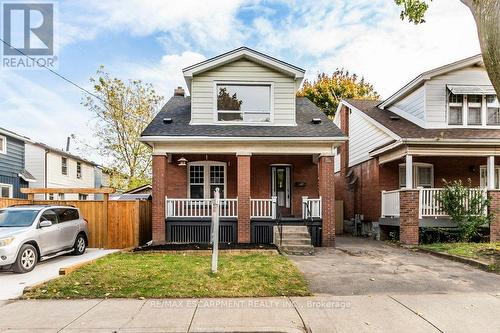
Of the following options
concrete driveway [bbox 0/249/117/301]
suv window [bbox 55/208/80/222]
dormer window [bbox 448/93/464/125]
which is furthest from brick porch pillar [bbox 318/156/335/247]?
suv window [bbox 55/208/80/222]

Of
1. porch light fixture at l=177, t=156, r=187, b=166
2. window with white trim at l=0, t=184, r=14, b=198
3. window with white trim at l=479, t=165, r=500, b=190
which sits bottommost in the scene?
window with white trim at l=0, t=184, r=14, b=198

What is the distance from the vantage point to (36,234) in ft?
29.5

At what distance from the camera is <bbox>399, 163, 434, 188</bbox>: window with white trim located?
15242mm

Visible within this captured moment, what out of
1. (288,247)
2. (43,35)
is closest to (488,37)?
(288,247)

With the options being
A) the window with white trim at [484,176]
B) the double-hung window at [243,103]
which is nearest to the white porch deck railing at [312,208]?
the double-hung window at [243,103]

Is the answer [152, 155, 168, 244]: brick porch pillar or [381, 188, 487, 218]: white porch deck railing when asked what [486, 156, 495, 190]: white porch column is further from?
[152, 155, 168, 244]: brick porch pillar

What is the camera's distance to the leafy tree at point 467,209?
1241 cm

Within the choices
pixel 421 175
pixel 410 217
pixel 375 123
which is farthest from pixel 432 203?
pixel 375 123

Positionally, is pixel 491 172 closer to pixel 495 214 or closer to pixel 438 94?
pixel 495 214

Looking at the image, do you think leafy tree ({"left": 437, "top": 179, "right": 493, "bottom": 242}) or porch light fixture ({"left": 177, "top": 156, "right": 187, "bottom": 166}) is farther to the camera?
porch light fixture ({"left": 177, "top": 156, "right": 187, "bottom": 166})

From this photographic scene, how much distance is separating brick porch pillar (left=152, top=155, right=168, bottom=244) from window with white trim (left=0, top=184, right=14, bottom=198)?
939 centimetres

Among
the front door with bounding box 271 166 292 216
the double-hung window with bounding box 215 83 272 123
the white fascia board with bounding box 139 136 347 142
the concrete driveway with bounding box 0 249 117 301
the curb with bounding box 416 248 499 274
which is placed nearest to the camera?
the concrete driveway with bounding box 0 249 117 301

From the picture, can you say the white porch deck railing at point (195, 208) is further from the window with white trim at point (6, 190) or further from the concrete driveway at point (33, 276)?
the window with white trim at point (6, 190)

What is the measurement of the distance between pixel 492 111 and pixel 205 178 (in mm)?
12395
